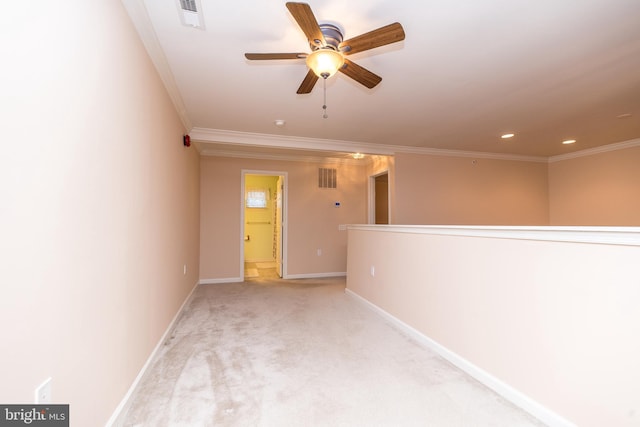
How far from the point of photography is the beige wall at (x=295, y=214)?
5.04 metres

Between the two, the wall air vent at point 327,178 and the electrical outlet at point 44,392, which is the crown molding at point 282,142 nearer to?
the wall air vent at point 327,178

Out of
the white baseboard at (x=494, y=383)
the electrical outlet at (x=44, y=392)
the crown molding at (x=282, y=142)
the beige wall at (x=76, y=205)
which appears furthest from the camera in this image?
the crown molding at (x=282, y=142)

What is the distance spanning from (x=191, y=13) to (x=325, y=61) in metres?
0.86

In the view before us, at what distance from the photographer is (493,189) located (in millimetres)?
5238

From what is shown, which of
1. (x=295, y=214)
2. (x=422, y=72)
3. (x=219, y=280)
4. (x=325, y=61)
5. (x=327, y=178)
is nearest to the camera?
(x=325, y=61)

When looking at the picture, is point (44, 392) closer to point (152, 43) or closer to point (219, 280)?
point (152, 43)

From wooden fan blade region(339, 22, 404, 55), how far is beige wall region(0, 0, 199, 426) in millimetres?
1286

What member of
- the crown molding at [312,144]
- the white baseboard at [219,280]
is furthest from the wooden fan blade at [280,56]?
the white baseboard at [219,280]

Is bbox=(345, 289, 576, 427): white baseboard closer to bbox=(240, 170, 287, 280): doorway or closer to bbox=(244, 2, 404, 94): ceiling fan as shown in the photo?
bbox=(244, 2, 404, 94): ceiling fan

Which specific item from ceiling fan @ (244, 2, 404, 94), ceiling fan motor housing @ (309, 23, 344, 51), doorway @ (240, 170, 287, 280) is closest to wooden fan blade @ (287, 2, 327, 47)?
ceiling fan @ (244, 2, 404, 94)

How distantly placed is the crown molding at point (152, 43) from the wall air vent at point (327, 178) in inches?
122

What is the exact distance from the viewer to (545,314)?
1567mm

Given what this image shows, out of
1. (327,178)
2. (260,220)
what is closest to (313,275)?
(327,178)

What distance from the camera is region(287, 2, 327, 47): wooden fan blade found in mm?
1393
